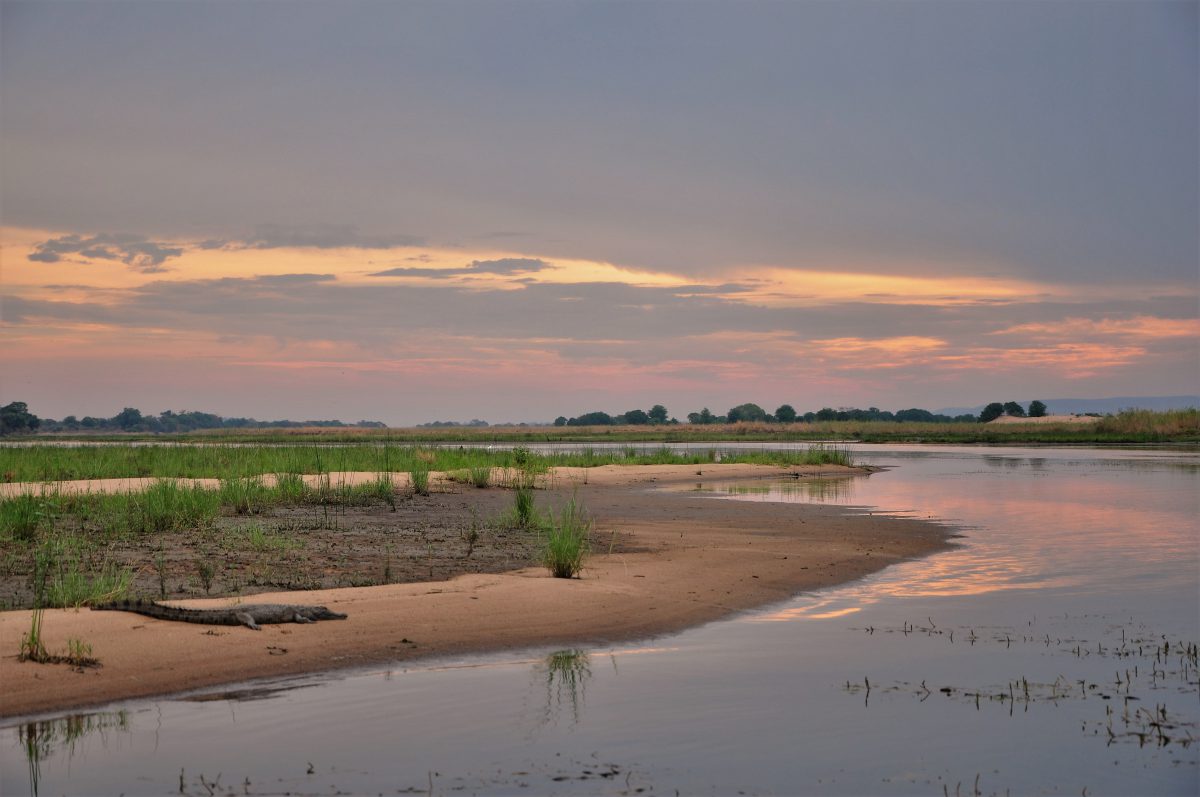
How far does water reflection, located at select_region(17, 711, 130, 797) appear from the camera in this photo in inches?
277

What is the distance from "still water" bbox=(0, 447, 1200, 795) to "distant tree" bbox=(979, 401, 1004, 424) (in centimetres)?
12885

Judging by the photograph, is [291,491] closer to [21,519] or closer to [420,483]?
[420,483]

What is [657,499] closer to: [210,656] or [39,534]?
[39,534]

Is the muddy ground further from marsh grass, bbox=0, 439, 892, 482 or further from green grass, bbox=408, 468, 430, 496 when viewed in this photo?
green grass, bbox=408, 468, 430, 496

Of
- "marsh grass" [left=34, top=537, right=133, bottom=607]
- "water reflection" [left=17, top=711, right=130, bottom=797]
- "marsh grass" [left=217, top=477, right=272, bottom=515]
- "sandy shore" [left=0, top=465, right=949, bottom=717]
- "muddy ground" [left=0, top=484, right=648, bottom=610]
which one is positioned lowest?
"water reflection" [left=17, top=711, right=130, bottom=797]

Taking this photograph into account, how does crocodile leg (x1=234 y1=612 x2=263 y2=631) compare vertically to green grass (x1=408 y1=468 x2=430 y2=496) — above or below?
below

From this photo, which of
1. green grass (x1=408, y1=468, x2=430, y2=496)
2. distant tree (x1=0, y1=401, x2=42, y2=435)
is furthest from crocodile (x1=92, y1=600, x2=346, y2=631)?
distant tree (x1=0, y1=401, x2=42, y2=435)

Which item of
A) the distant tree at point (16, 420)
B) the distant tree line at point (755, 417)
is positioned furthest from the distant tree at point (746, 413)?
the distant tree at point (16, 420)

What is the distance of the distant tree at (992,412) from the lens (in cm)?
13462

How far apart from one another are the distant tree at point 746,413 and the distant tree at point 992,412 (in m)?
35.7

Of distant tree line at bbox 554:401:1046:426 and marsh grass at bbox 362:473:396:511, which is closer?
marsh grass at bbox 362:473:396:511

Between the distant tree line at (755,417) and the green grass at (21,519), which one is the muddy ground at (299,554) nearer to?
the green grass at (21,519)

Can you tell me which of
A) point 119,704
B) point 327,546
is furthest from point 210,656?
point 327,546

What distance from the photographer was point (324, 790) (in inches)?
254
